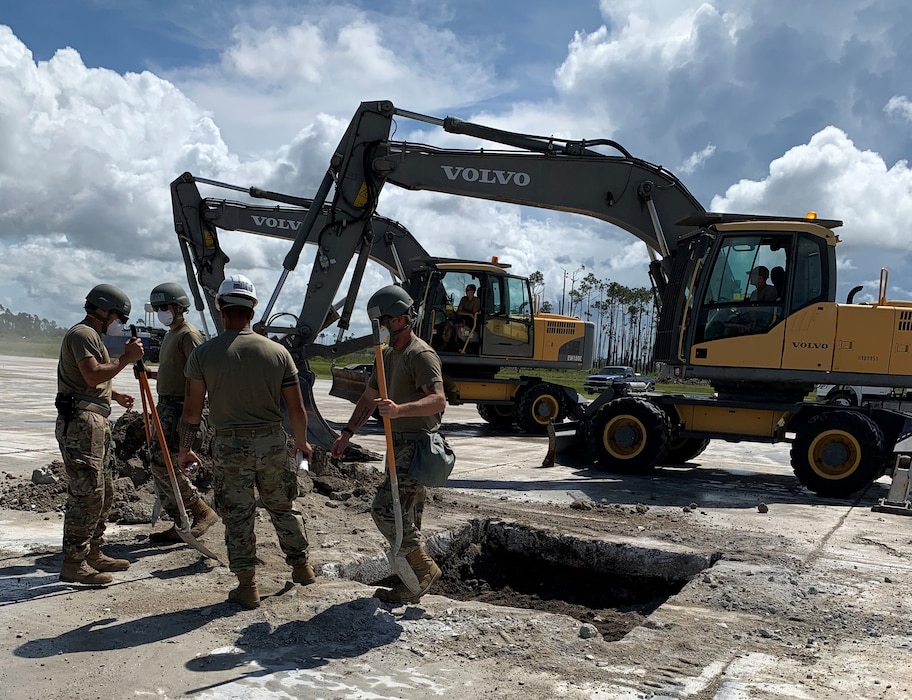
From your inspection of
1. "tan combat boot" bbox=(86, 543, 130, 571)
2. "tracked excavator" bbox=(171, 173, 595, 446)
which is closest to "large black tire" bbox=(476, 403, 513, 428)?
"tracked excavator" bbox=(171, 173, 595, 446)

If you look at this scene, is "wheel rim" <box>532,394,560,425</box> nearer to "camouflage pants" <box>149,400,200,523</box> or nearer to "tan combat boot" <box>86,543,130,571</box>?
"camouflage pants" <box>149,400,200,523</box>

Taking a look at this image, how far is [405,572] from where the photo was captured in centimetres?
471

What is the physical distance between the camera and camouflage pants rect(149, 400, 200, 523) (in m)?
5.76

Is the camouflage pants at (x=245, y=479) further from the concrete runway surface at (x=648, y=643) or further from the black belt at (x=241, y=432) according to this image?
the concrete runway surface at (x=648, y=643)

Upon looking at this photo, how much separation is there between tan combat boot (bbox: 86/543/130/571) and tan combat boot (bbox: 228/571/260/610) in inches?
44.9

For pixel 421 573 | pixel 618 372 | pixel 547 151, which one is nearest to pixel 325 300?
pixel 547 151

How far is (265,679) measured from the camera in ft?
12.0

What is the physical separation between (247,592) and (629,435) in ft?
22.4

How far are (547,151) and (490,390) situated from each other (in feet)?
18.6

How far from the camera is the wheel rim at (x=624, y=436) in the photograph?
10.4 metres

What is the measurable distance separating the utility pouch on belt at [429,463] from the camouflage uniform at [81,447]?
2.08m

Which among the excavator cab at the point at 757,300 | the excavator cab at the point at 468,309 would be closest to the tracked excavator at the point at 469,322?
the excavator cab at the point at 468,309

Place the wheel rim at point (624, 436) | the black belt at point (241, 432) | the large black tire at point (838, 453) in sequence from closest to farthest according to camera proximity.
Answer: the black belt at point (241, 432) → the large black tire at point (838, 453) → the wheel rim at point (624, 436)

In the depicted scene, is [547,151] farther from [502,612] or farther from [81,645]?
[81,645]
